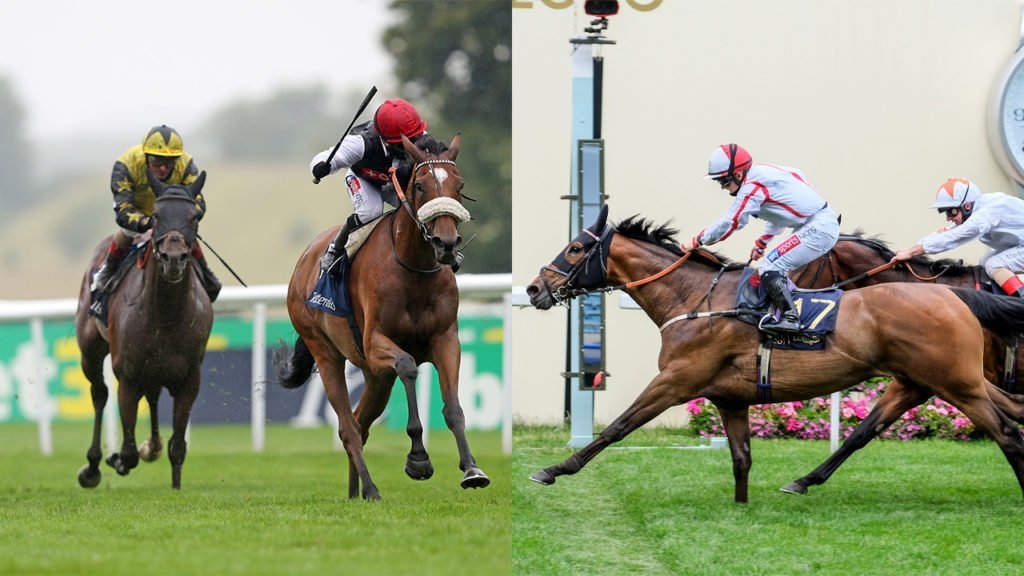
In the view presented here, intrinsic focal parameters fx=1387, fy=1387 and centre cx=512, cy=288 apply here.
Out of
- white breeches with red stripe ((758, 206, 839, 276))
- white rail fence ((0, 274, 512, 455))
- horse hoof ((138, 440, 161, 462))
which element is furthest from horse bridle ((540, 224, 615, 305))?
white rail fence ((0, 274, 512, 455))

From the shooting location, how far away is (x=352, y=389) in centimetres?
1144

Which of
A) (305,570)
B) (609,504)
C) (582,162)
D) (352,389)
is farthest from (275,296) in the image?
(305,570)

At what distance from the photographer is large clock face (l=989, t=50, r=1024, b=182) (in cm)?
993

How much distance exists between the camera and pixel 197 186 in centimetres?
668

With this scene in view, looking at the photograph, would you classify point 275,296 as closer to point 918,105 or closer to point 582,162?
point 582,162

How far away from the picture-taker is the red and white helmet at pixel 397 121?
5.45m

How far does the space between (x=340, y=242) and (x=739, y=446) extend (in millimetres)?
2044

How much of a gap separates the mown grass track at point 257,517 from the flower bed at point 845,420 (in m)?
1.62

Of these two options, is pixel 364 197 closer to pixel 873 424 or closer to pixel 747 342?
pixel 747 342

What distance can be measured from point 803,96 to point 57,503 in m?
6.11

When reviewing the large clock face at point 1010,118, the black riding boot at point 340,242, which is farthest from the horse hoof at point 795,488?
the large clock face at point 1010,118

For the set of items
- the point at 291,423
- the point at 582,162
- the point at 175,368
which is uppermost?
the point at 582,162

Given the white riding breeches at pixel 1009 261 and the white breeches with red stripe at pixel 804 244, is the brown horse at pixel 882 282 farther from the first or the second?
the white breeches with red stripe at pixel 804 244

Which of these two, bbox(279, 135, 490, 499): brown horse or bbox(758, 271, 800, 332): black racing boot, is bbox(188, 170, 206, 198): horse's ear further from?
bbox(758, 271, 800, 332): black racing boot
